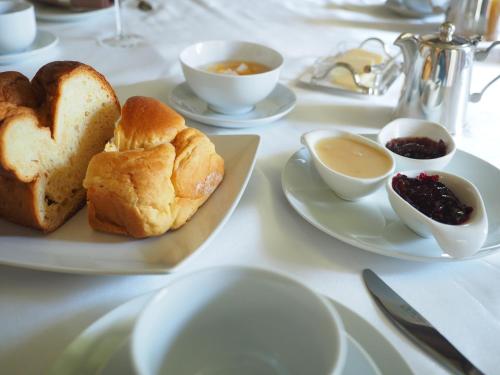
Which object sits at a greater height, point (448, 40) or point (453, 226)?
point (448, 40)

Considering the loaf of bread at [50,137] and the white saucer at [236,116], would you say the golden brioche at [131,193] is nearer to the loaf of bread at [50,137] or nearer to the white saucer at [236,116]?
the loaf of bread at [50,137]

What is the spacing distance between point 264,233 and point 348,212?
14cm

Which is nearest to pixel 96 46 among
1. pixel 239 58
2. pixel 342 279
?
pixel 239 58

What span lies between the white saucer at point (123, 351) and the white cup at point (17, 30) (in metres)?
1.08

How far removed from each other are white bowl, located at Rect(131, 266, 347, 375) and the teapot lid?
80 centimetres

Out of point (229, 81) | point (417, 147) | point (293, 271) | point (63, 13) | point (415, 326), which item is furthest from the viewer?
point (63, 13)

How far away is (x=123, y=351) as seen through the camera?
19.3 inches

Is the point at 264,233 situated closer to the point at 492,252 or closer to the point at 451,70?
the point at 492,252

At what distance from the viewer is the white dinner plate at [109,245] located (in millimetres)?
658

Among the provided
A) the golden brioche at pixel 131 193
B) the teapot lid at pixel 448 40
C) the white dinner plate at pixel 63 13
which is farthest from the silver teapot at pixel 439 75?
the white dinner plate at pixel 63 13

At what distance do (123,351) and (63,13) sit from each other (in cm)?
155

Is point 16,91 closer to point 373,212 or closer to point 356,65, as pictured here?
point 373,212

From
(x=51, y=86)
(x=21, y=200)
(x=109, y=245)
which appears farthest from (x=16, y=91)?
(x=109, y=245)

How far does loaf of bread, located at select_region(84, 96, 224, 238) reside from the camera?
2.37ft
